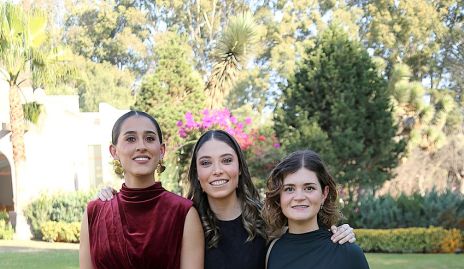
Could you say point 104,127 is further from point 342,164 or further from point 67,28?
point 67,28

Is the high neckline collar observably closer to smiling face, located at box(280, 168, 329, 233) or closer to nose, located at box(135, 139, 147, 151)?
nose, located at box(135, 139, 147, 151)

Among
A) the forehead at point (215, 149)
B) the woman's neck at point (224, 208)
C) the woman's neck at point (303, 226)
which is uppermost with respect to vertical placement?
the forehead at point (215, 149)

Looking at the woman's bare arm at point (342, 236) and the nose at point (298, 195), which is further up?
the nose at point (298, 195)

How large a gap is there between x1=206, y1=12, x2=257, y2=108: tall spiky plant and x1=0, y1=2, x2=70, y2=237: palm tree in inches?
150

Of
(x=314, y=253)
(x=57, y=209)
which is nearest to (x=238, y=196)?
(x=314, y=253)

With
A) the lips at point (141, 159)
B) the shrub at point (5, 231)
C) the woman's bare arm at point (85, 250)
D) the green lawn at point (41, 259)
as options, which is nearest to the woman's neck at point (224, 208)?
the lips at point (141, 159)

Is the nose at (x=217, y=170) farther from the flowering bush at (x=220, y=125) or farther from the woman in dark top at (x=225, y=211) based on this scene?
the flowering bush at (x=220, y=125)

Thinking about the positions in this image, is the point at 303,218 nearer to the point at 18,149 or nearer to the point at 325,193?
the point at 325,193

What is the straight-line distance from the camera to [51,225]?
52.1ft

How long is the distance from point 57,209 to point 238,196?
552 inches

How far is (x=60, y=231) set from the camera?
15.8 m

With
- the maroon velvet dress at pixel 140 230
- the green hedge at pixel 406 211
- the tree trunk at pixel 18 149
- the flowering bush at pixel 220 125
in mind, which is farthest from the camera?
the tree trunk at pixel 18 149

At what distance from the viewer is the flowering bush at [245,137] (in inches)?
543

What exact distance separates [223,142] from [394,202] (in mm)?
11032
